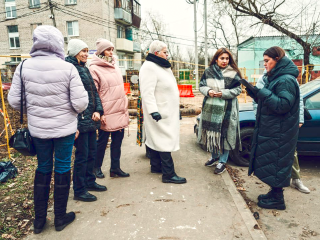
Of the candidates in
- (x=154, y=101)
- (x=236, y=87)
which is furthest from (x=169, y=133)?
(x=236, y=87)

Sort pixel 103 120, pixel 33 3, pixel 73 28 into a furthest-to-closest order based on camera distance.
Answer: pixel 33 3
pixel 73 28
pixel 103 120

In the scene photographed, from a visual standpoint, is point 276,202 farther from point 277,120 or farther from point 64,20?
point 64,20

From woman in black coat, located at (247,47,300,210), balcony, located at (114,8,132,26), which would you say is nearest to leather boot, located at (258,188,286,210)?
woman in black coat, located at (247,47,300,210)

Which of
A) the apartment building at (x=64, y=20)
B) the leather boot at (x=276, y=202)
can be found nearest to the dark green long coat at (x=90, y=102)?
the leather boot at (x=276, y=202)

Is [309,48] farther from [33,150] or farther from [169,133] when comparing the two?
[33,150]

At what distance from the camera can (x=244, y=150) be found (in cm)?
452

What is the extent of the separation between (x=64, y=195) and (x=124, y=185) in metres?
1.17

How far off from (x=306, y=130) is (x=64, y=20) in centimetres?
2909

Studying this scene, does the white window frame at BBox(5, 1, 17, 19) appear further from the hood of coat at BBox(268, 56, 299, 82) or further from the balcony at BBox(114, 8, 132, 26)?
the hood of coat at BBox(268, 56, 299, 82)

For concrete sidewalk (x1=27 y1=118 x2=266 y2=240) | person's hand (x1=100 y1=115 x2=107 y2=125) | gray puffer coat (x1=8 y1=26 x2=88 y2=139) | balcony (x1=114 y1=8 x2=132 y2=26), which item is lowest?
concrete sidewalk (x1=27 y1=118 x2=266 y2=240)

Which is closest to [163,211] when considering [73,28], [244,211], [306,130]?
[244,211]

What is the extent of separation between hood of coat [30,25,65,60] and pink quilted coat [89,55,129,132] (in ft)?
3.41

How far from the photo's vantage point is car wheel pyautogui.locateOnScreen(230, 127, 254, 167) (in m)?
4.42

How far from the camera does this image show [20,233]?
263cm
